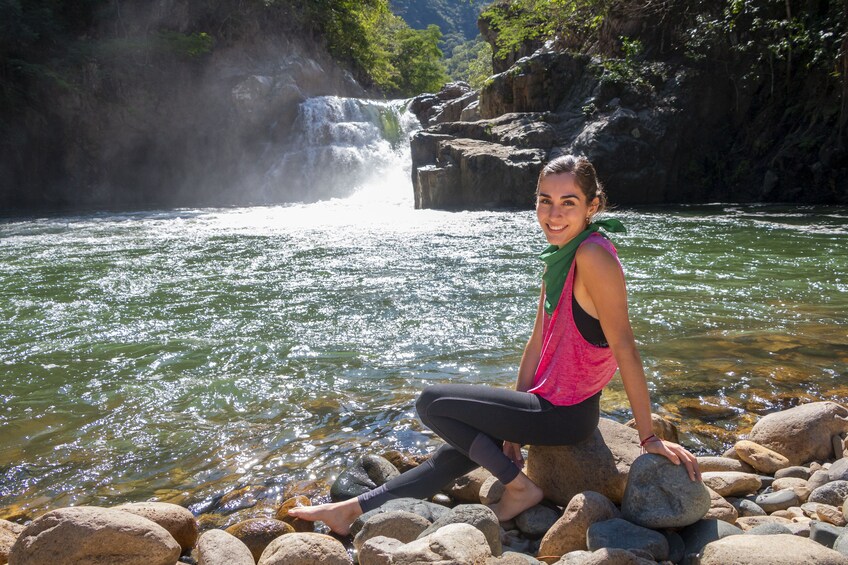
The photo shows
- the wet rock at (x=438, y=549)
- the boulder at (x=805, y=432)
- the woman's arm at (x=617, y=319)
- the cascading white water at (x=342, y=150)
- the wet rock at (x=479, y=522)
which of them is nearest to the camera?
the wet rock at (x=438, y=549)

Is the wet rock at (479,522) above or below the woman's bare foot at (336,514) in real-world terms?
above

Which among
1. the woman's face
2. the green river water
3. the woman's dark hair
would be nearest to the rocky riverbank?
the green river water

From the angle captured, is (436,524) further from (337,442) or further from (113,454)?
(113,454)

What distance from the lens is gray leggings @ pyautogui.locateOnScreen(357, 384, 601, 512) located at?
276 centimetres

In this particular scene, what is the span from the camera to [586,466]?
2.79 meters

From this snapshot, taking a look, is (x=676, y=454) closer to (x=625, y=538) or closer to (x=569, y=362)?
(x=625, y=538)

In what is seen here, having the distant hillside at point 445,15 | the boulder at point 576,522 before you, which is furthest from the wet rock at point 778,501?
the distant hillside at point 445,15

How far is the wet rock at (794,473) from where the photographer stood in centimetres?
307

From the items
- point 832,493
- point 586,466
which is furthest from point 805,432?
point 586,466

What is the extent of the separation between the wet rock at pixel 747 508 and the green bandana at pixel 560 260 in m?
1.11

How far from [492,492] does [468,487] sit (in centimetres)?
19

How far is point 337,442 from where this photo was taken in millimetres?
3785

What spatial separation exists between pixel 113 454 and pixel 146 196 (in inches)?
1038

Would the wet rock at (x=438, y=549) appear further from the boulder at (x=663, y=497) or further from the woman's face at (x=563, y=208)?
the woman's face at (x=563, y=208)
